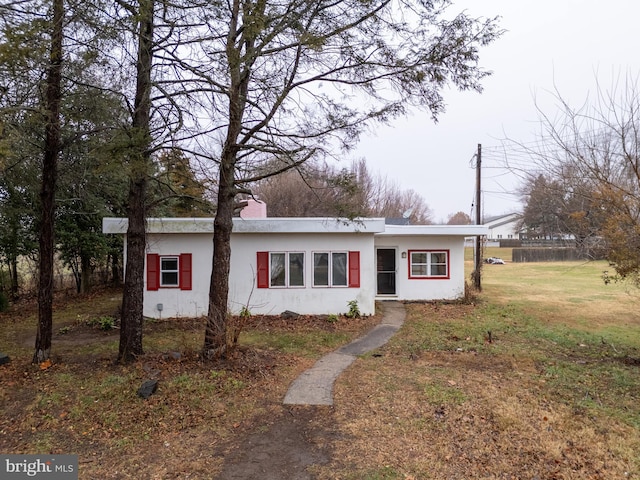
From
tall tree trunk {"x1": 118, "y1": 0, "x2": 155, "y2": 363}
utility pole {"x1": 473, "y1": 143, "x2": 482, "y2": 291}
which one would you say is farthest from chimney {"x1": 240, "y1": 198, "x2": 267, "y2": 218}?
utility pole {"x1": 473, "y1": 143, "x2": 482, "y2": 291}

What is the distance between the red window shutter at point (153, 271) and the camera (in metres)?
10.6

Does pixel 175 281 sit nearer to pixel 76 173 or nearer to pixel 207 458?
pixel 76 173

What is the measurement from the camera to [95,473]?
137 inches

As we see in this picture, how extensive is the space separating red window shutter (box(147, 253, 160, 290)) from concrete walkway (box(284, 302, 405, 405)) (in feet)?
18.6

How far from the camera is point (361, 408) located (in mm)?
4762

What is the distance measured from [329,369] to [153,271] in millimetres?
6390

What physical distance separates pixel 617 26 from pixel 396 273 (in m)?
8.93

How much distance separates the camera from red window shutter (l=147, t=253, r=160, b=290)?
10555mm

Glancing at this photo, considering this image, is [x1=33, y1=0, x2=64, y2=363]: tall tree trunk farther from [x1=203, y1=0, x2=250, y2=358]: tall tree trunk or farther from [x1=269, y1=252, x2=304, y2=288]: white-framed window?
[x1=269, y1=252, x2=304, y2=288]: white-framed window

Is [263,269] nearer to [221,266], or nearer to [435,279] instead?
[221,266]

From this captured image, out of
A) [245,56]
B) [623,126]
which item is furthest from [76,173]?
[623,126]

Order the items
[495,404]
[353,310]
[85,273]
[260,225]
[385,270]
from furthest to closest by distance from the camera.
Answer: [85,273]
[385,270]
[353,310]
[260,225]
[495,404]

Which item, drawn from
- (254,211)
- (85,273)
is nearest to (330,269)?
(254,211)

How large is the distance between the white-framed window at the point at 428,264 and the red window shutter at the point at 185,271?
23.5 ft
